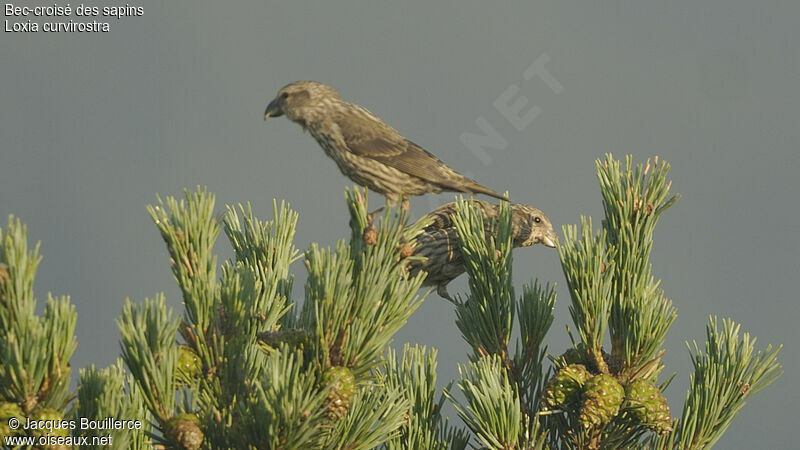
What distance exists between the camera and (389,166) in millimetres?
8094

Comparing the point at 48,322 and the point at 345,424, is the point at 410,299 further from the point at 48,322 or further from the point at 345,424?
the point at 48,322

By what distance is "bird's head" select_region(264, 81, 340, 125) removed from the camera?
332 inches

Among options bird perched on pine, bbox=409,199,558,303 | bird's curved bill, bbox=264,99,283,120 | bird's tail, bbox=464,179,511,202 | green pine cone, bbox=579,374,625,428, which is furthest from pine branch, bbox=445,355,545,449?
bird's curved bill, bbox=264,99,283,120

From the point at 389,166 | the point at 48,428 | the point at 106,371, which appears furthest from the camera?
the point at 389,166

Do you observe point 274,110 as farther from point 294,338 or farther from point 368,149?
point 294,338

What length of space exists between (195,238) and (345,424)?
40.2 inches

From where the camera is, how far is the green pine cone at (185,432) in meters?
3.42

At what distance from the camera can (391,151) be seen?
8.22 m

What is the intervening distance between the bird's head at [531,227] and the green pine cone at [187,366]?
17.2ft

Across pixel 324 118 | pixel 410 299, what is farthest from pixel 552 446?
pixel 324 118

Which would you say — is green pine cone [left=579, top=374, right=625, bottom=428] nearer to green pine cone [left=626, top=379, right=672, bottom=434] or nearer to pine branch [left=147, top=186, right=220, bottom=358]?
green pine cone [left=626, top=379, right=672, bottom=434]

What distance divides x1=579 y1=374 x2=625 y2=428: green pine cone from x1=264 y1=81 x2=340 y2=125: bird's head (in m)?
4.87

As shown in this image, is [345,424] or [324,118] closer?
[345,424]

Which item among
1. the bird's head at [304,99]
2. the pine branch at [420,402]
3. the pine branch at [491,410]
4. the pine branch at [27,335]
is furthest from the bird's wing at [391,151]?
the pine branch at [27,335]
